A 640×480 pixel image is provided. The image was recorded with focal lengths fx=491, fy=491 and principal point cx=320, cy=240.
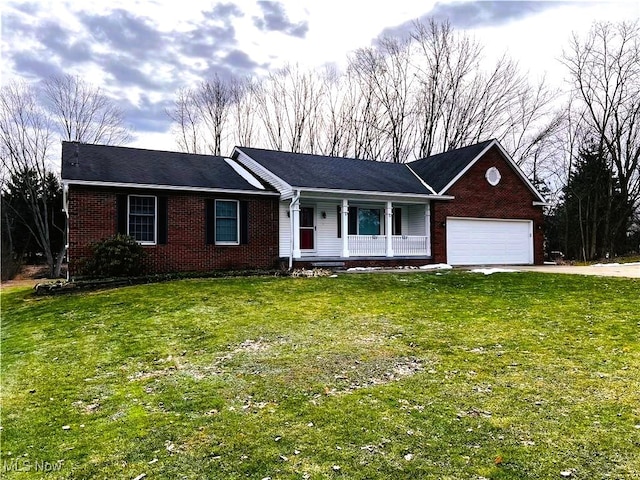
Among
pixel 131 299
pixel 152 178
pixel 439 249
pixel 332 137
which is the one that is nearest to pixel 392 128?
pixel 332 137

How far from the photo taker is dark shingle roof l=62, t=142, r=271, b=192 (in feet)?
48.6

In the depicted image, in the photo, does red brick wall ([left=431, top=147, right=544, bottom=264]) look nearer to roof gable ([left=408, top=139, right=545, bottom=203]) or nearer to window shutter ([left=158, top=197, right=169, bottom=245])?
roof gable ([left=408, top=139, right=545, bottom=203])

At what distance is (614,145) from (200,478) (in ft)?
108

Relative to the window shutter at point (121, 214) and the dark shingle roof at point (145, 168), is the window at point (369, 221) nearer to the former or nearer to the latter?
the dark shingle roof at point (145, 168)

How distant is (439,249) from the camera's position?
1939cm

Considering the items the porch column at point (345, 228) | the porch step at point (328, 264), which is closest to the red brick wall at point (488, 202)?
the porch column at point (345, 228)

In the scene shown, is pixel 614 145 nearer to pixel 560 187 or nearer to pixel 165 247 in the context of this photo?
pixel 560 187

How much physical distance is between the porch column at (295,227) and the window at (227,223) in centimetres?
186

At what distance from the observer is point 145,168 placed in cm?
1622

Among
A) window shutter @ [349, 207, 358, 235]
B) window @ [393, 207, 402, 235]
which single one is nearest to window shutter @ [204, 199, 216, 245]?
window shutter @ [349, 207, 358, 235]

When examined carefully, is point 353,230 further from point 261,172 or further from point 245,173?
point 245,173

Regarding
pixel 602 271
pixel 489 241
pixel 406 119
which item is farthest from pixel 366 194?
pixel 406 119

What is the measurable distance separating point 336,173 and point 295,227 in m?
3.90

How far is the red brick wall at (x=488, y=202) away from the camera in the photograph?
64.1 ft
